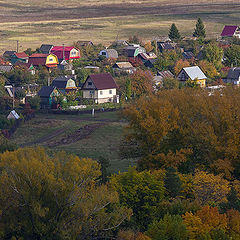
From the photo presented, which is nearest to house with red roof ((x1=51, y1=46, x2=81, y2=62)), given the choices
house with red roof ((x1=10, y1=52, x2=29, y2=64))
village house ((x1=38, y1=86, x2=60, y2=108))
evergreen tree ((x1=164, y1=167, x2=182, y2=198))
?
house with red roof ((x1=10, y1=52, x2=29, y2=64))

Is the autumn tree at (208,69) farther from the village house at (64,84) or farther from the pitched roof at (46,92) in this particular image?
the pitched roof at (46,92)

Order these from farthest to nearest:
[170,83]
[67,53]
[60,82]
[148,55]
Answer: [148,55], [67,53], [170,83], [60,82]

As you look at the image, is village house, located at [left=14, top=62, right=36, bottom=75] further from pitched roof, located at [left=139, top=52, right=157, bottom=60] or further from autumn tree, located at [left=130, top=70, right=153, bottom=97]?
pitched roof, located at [left=139, top=52, right=157, bottom=60]

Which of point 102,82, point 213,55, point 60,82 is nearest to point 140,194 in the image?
point 102,82

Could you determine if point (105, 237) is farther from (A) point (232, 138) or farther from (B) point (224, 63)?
(B) point (224, 63)

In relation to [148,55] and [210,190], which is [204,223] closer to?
[210,190]
